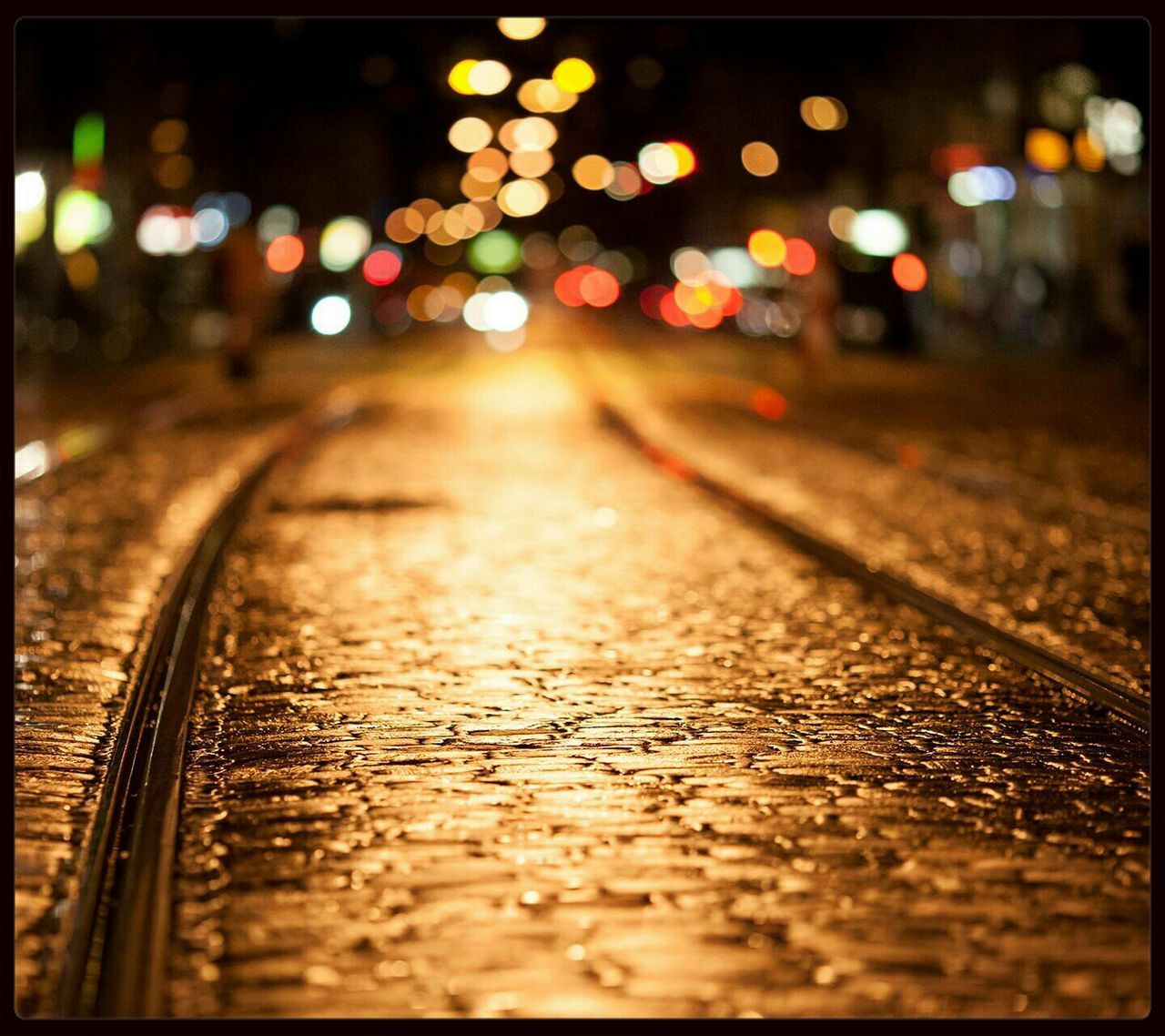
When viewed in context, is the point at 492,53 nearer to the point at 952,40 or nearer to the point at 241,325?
the point at 952,40

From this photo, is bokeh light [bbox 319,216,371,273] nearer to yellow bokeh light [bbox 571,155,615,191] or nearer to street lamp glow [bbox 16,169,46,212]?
street lamp glow [bbox 16,169,46,212]

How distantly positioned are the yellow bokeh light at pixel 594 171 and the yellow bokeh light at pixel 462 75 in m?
62.0

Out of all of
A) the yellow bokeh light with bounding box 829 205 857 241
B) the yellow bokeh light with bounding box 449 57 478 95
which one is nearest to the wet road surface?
the yellow bokeh light with bounding box 449 57 478 95

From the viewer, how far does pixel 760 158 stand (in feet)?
283

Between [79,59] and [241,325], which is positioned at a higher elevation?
[79,59]

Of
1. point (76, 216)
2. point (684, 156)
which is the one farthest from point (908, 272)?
point (76, 216)

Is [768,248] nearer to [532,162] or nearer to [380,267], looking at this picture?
[380,267]

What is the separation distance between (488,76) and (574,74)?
342cm

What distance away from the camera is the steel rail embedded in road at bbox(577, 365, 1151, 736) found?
8234 millimetres

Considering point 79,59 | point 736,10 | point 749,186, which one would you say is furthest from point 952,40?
point 736,10

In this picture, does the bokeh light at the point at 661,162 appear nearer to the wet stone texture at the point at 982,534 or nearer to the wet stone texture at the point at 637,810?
the wet stone texture at the point at 982,534

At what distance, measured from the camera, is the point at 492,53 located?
5550 centimetres

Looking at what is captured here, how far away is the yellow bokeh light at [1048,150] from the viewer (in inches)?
1709
